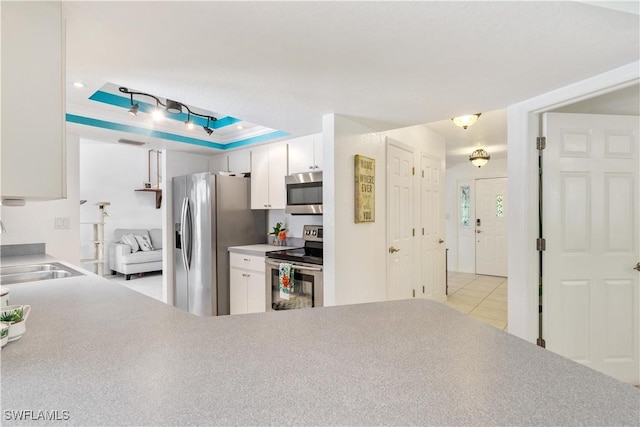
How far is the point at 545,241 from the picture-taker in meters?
2.27

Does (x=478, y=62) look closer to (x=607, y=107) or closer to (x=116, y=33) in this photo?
(x=607, y=107)

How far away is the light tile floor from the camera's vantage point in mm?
3844

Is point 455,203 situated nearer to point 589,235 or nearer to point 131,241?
point 589,235

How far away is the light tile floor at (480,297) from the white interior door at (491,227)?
26 centimetres

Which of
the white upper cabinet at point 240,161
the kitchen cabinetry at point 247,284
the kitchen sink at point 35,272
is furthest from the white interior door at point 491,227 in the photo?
the kitchen sink at point 35,272

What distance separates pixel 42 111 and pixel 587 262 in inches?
123

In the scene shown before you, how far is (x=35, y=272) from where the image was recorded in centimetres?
220

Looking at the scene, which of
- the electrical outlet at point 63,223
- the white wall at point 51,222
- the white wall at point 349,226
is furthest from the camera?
the electrical outlet at point 63,223

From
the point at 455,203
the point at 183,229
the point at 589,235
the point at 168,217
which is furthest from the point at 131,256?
the point at 589,235

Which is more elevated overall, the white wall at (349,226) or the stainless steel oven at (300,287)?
the white wall at (349,226)

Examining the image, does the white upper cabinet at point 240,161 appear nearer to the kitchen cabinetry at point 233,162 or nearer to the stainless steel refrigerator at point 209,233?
the kitchen cabinetry at point 233,162

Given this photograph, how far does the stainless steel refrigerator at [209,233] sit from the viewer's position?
364cm

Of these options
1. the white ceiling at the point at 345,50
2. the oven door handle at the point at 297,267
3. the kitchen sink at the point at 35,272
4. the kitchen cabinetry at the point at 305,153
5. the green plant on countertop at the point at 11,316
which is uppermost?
the white ceiling at the point at 345,50

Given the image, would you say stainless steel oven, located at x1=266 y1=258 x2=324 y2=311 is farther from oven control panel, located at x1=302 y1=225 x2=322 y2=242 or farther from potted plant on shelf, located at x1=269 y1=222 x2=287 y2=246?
potted plant on shelf, located at x1=269 y1=222 x2=287 y2=246
